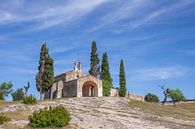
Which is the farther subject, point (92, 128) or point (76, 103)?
point (76, 103)

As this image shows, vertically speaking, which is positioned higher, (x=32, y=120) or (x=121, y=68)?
(x=121, y=68)

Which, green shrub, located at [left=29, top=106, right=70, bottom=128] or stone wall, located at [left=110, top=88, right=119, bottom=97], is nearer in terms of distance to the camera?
green shrub, located at [left=29, top=106, right=70, bottom=128]

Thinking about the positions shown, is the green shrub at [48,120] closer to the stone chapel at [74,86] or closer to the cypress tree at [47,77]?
the cypress tree at [47,77]

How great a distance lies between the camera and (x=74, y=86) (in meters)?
96.8

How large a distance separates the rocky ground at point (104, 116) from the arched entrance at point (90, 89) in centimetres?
1602

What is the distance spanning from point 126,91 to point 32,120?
58.5m

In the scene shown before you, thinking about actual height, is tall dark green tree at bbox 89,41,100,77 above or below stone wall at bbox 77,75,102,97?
above

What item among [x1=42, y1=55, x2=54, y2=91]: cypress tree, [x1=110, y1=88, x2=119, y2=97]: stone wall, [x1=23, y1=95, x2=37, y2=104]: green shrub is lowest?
[x1=23, y1=95, x2=37, y2=104]: green shrub

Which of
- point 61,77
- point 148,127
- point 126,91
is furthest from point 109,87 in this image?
point 148,127

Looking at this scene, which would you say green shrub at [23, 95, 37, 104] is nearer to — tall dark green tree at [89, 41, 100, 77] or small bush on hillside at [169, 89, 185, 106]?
tall dark green tree at [89, 41, 100, 77]

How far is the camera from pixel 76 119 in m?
59.0

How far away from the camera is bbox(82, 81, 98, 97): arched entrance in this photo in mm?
100444

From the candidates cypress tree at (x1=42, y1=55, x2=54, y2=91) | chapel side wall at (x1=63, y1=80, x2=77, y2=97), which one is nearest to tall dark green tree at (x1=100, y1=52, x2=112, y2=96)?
chapel side wall at (x1=63, y1=80, x2=77, y2=97)

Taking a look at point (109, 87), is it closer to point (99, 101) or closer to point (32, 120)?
point (99, 101)
